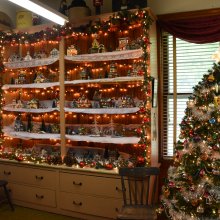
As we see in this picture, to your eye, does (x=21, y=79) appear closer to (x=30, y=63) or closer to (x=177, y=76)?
(x=30, y=63)

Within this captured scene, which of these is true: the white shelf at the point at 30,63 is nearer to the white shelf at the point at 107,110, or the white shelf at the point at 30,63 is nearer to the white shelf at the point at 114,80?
the white shelf at the point at 114,80

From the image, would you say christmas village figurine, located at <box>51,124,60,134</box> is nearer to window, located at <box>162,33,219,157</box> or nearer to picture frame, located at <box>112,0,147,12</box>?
window, located at <box>162,33,219,157</box>

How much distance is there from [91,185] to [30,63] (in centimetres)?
210

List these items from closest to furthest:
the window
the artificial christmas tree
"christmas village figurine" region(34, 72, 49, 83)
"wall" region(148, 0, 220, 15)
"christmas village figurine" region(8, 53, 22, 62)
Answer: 1. the artificial christmas tree
2. "wall" region(148, 0, 220, 15)
3. the window
4. "christmas village figurine" region(34, 72, 49, 83)
5. "christmas village figurine" region(8, 53, 22, 62)

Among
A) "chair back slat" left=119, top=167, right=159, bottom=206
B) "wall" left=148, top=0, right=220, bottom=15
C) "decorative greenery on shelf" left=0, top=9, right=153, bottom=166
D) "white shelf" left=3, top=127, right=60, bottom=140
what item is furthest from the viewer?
"white shelf" left=3, top=127, right=60, bottom=140

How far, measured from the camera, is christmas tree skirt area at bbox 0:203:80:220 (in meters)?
3.95

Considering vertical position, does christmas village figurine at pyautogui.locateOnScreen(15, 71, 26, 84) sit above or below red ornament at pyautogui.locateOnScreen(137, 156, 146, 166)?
above

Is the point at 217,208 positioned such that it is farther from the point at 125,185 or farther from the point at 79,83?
the point at 79,83

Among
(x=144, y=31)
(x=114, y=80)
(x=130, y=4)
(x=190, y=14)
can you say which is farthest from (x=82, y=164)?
(x=190, y=14)

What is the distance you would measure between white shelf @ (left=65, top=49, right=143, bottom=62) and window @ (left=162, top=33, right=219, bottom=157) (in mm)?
656

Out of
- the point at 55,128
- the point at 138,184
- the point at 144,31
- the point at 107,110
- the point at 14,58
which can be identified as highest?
the point at 144,31

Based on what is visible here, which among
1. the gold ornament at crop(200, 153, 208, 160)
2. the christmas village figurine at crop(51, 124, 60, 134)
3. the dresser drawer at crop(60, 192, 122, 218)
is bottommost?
the dresser drawer at crop(60, 192, 122, 218)

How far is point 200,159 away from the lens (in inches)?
108

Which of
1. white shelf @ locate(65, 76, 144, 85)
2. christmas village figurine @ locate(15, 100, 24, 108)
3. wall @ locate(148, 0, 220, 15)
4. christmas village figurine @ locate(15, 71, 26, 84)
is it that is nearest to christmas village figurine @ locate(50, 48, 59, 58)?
white shelf @ locate(65, 76, 144, 85)
